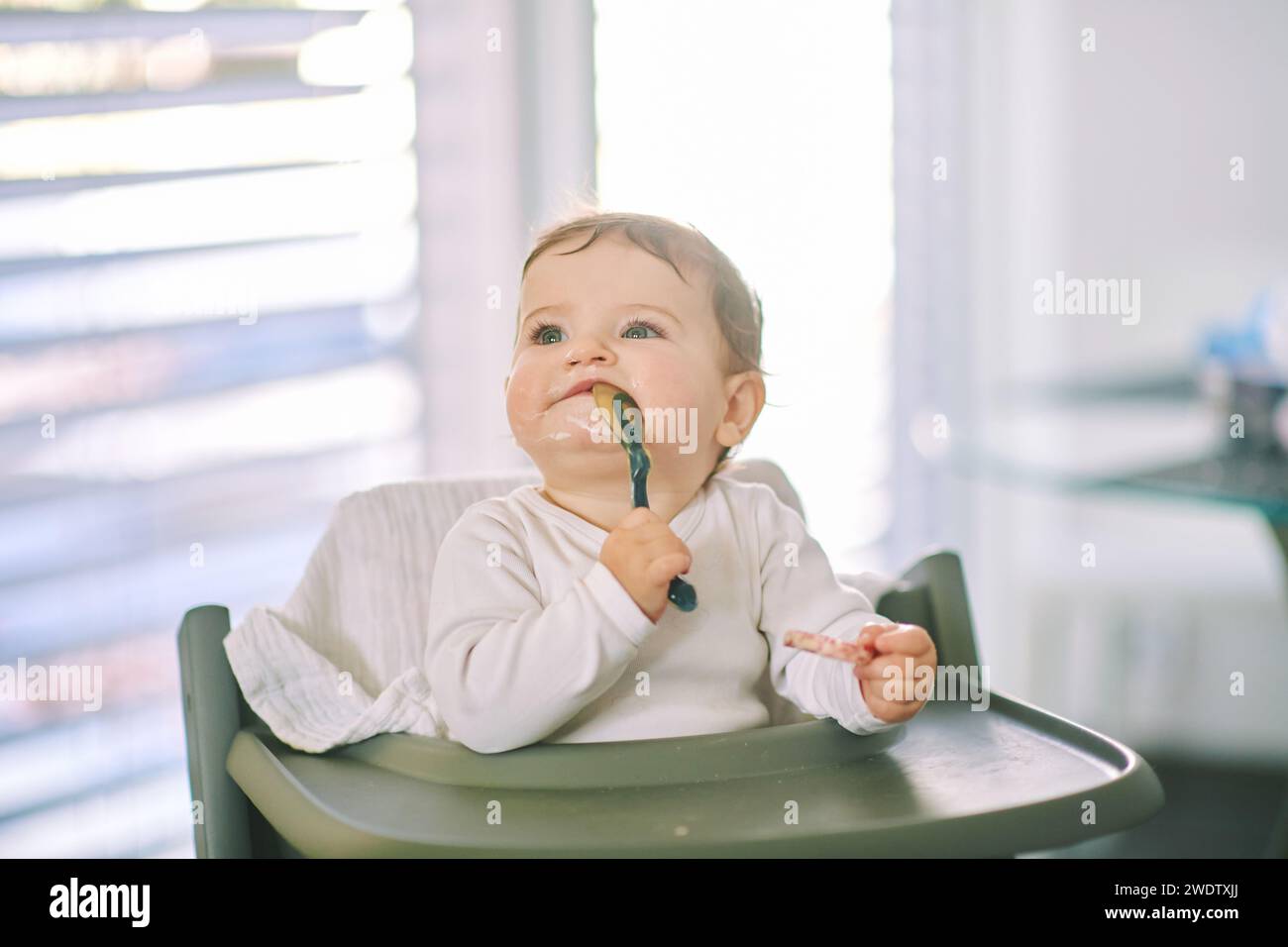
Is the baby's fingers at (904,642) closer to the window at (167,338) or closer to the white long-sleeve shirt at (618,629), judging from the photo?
the white long-sleeve shirt at (618,629)

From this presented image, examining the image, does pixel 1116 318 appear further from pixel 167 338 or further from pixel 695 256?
pixel 695 256

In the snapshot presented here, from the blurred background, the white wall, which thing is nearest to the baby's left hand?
the blurred background

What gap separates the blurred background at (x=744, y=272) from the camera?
4.83ft

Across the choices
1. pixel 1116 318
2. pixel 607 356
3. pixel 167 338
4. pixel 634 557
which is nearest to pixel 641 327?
pixel 607 356

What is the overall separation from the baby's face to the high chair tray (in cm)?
19

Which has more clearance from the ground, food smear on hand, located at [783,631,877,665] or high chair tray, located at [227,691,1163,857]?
food smear on hand, located at [783,631,877,665]

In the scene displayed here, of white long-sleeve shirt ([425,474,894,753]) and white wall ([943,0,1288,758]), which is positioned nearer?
white long-sleeve shirt ([425,474,894,753])

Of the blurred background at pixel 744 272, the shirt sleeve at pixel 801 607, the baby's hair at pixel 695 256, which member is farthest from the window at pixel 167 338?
the shirt sleeve at pixel 801 607

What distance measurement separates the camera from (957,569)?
1062 millimetres

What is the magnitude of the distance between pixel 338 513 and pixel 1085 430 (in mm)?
2138

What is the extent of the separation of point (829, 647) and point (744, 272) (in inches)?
12.6

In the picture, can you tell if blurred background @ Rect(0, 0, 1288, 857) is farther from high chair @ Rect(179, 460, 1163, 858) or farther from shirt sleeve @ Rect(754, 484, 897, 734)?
high chair @ Rect(179, 460, 1163, 858)

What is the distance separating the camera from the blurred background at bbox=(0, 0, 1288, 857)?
1.47 metres

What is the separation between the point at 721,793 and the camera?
78 centimetres
